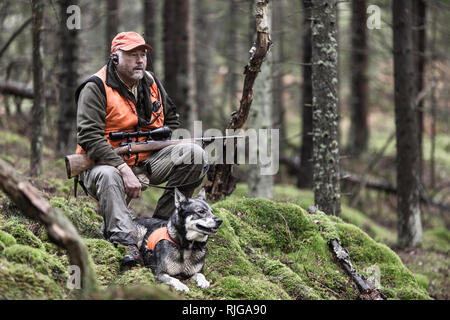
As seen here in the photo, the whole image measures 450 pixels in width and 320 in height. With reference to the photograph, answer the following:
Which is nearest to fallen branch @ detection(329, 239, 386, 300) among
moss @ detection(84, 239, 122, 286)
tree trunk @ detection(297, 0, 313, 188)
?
moss @ detection(84, 239, 122, 286)

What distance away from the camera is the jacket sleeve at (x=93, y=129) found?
629cm

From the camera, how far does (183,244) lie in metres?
5.73

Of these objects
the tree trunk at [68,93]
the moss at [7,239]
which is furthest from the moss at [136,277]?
the tree trunk at [68,93]

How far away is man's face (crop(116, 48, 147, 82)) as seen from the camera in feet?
21.4

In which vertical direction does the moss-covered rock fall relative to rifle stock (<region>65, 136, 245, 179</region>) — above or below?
below

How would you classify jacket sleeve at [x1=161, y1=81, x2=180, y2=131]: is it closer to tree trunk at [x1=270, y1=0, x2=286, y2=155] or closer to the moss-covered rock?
the moss-covered rock

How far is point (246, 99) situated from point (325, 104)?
4.88 ft

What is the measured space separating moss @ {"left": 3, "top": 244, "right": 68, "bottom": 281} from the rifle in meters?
1.19

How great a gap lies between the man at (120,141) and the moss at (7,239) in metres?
1.06

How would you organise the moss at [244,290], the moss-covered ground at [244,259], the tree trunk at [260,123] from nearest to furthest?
the moss-covered ground at [244,259], the moss at [244,290], the tree trunk at [260,123]

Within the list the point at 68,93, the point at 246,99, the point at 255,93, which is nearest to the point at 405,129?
the point at 255,93

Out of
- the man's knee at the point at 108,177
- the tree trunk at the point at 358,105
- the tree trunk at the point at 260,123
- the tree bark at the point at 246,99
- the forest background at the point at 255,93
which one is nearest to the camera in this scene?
the man's knee at the point at 108,177

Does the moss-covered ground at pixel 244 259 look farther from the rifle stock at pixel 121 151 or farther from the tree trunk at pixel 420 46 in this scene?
the tree trunk at pixel 420 46

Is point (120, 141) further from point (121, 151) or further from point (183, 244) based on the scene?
point (183, 244)
